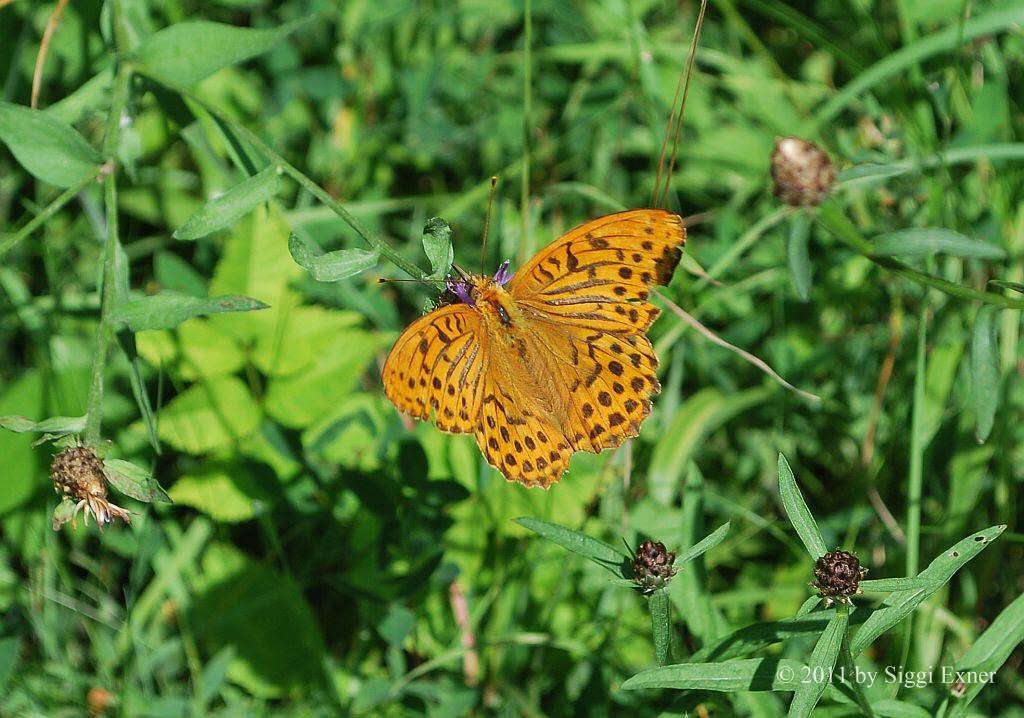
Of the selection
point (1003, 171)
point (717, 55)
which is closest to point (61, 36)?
point (717, 55)

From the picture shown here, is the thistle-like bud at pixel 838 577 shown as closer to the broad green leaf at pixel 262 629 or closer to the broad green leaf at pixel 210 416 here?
the broad green leaf at pixel 262 629

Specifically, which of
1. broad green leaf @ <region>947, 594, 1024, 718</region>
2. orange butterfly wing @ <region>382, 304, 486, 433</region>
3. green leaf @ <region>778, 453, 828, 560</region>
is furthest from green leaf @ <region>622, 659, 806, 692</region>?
orange butterfly wing @ <region>382, 304, 486, 433</region>

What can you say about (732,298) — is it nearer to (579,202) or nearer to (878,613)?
(579,202)

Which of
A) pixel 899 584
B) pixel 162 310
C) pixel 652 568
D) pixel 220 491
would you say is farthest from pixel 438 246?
pixel 220 491

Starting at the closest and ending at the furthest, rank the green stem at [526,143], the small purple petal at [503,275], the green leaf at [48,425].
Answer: the green leaf at [48,425]
the small purple petal at [503,275]
the green stem at [526,143]

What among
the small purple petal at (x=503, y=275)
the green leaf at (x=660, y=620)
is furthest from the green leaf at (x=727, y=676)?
the small purple petal at (x=503, y=275)

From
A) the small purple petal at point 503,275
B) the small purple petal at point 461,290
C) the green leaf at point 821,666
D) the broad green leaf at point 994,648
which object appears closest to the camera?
the green leaf at point 821,666

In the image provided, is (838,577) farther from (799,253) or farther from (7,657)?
(7,657)

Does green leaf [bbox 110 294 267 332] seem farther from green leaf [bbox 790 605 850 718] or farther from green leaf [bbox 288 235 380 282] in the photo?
green leaf [bbox 790 605 850 718]
